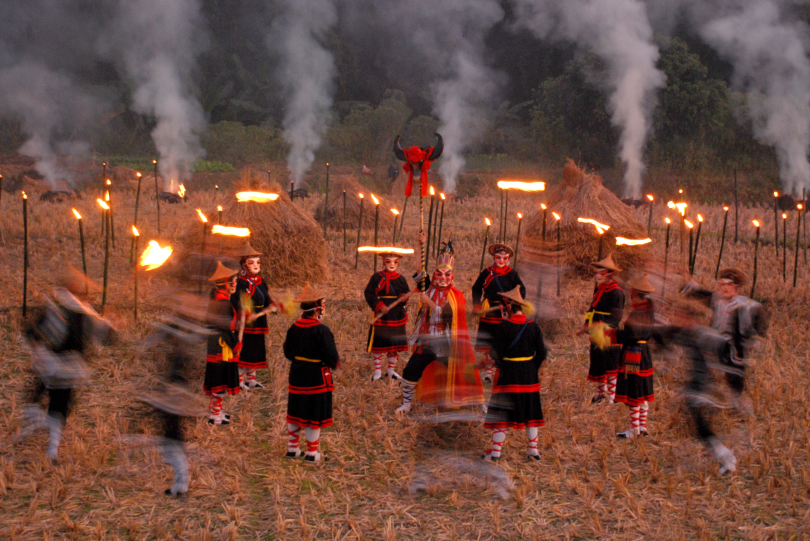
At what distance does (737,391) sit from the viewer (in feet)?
20.3

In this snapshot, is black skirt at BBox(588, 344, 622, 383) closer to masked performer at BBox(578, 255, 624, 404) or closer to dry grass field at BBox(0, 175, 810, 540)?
masked performer at BBox(578, 255, 624, 404)

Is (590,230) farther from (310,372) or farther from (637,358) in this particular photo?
(310,372)

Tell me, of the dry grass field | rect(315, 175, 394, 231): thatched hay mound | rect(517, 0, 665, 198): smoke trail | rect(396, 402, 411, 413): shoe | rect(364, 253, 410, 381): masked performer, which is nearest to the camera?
the dry grass field

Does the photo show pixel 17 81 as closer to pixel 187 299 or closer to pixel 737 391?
pixel 187 299

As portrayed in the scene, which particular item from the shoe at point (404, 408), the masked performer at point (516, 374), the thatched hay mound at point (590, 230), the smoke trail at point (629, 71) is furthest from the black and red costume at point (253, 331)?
the smoke trail at point (629, 71)

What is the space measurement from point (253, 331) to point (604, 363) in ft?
12.3

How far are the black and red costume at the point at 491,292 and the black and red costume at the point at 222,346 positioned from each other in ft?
8.41

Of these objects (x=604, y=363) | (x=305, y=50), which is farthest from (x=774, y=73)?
(x=604, y=363)

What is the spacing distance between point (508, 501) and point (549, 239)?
29.3 ft

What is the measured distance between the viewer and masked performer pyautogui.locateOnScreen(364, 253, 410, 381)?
7.76 meters

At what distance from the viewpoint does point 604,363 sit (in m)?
7.35

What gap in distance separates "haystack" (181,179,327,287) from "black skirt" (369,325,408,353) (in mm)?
4607

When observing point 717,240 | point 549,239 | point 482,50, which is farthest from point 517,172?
point 549,239

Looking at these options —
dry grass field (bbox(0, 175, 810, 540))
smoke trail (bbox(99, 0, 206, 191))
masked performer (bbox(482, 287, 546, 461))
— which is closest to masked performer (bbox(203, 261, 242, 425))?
dry grass field (bbox(0, 175, 810, 540))
